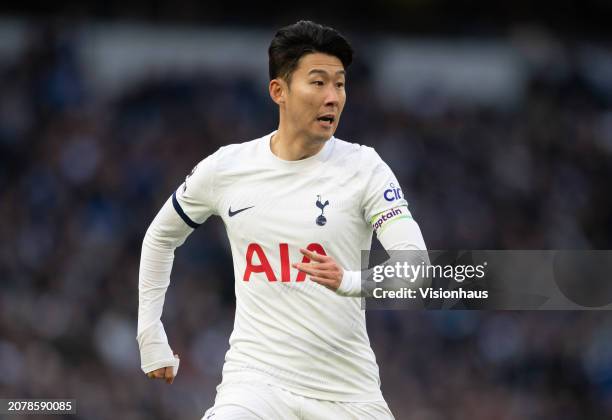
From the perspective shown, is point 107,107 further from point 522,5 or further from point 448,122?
point 522,5

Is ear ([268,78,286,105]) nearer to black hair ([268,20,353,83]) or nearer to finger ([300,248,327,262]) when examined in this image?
black hair ([268,20,353,83])

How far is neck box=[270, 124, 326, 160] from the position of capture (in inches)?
199

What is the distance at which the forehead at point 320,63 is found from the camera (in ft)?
16.3

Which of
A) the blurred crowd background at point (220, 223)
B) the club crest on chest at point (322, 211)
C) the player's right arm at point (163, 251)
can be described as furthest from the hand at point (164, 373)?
the blurred crowd background at point (220, 223)

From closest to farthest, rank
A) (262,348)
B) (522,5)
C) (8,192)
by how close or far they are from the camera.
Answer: (262,348) < (8,192) < (522,5)

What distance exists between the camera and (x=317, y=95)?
495 cm

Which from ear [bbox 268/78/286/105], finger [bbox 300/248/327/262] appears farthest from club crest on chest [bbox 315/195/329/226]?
ear [bbox 268/78/286/105]

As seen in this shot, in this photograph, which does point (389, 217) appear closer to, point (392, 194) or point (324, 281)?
point (392, 194)

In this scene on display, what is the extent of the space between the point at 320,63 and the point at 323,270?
103 cm

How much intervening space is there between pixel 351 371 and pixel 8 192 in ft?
29.6

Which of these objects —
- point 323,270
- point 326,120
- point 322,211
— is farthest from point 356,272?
point 326,120

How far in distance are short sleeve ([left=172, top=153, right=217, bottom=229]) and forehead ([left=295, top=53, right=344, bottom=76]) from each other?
1.99 ft

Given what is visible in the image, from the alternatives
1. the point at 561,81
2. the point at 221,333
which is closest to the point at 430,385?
the point at 221,333

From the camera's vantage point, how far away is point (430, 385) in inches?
454
